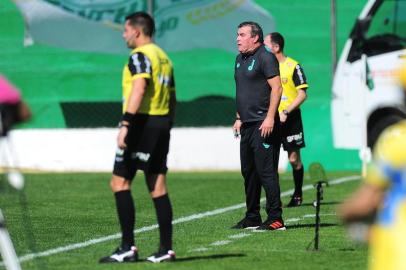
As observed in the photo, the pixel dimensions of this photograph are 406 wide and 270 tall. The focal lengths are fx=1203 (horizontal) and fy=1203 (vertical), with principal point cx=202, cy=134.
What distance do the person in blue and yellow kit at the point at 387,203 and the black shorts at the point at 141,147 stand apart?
171 inches

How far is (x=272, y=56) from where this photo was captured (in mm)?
11711

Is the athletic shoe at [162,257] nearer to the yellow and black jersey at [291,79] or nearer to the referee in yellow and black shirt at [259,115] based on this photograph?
the referee in yellow and black shirt at [259,115]

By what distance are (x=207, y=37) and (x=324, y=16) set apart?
2244 millimetres

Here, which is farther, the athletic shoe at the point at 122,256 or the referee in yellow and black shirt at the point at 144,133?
the athletic shoe at the point at 122,256

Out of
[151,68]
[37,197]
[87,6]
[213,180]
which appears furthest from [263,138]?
[87,6]

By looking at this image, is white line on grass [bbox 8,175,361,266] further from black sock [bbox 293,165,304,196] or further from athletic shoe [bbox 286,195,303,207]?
black sock [bbox 293,165,304,196]

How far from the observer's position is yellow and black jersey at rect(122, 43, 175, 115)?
884 cm

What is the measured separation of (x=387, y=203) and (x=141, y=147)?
14.4 ft

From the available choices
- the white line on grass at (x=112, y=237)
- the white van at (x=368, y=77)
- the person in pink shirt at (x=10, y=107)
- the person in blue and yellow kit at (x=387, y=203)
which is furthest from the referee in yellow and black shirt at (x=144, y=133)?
the white van at (x=368, y=77)

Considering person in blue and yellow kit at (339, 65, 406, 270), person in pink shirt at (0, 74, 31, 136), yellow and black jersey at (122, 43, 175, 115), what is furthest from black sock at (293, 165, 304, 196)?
person in blue and yellow kit at (339, 65, 406, 270)

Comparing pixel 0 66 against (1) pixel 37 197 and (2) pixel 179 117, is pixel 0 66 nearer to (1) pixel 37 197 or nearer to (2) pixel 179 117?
(2) pixel 179 117

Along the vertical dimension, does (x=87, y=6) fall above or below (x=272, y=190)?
above

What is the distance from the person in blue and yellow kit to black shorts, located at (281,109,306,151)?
9960mm

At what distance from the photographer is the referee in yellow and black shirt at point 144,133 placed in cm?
886
